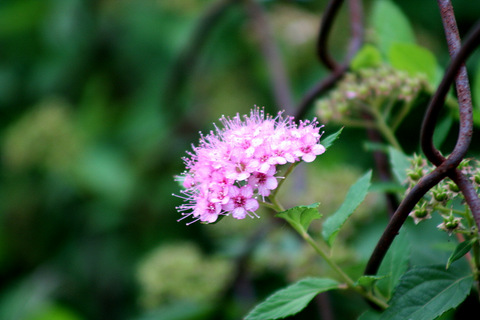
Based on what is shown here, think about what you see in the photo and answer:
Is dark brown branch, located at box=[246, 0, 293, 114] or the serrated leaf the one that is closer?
the serrated leaf

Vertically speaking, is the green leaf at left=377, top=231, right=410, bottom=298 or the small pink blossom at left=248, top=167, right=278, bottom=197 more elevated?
the small pink blossom at left=248, top=167, right=278, bottom=197

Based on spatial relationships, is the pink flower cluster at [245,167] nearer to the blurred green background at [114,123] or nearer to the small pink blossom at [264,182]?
the small pink blossom at [264,182]

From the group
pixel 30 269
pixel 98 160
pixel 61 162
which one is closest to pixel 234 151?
pixel 61 162

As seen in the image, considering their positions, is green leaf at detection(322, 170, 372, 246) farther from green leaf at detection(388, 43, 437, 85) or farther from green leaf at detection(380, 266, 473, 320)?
green leaf at detection(388, 43, 437, 85)

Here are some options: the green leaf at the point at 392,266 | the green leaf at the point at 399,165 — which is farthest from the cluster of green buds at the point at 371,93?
the green leaf at the point at 392,266

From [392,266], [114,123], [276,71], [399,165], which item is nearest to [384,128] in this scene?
[399,165]

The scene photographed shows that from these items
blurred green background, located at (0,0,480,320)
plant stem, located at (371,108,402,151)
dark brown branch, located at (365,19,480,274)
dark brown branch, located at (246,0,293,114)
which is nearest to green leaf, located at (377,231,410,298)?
dark brown branch, located at (365,19,480,274)
